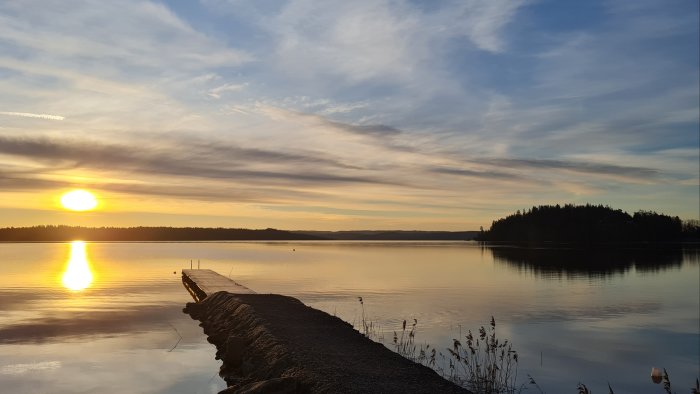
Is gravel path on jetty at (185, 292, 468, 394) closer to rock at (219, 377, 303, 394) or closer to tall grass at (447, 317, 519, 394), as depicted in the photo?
rock at (219, 377, 303, 394)

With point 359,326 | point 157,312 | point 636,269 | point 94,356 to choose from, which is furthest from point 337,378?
point 636,269

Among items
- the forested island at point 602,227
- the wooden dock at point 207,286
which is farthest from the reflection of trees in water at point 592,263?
the forested island at point 602,227

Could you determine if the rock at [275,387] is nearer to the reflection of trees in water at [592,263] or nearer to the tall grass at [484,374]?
the tall grass at [484,374]

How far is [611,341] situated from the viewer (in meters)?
23.1

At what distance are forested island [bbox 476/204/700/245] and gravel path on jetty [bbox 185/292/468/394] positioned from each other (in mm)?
177236

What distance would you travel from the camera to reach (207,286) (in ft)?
120

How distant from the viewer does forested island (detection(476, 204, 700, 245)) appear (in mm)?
182375

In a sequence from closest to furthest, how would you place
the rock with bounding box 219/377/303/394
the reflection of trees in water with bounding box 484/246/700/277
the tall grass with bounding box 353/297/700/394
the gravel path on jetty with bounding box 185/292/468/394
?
the rock with bounding box 219/377/303/394 < the gravel path on jetty with bounding box 185/292/468/394 < the tall grass with bounding box 353/297/700/394 < the reflection of trees in water with bounding box 484/246/700/277

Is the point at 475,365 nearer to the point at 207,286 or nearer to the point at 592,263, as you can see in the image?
the point at 207,286

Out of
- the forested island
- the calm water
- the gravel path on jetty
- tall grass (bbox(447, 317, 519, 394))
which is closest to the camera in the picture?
the gravel path on jetty

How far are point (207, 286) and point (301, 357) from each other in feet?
77.2

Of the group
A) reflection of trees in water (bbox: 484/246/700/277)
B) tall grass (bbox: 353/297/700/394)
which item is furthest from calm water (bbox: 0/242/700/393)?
reflection of trees in water (bbox: 484/246/700/277)

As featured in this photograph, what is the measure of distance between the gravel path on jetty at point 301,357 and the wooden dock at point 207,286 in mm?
8108

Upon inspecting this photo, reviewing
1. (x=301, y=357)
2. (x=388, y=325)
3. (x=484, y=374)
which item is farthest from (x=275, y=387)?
(x=388, y=325)
